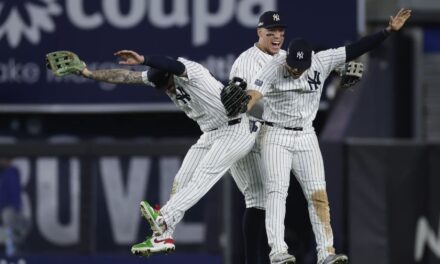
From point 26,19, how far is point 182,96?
749 cm

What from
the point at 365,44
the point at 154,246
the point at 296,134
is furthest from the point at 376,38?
the point at 154,246

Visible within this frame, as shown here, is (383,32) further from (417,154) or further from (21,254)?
(21,254)

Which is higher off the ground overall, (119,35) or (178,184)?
(119,35)

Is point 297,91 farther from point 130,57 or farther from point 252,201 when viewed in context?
point 130,57

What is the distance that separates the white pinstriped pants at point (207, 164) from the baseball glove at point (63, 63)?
1.14 meters

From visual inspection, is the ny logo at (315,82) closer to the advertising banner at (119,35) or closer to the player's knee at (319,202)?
the player's knee at (319,202)

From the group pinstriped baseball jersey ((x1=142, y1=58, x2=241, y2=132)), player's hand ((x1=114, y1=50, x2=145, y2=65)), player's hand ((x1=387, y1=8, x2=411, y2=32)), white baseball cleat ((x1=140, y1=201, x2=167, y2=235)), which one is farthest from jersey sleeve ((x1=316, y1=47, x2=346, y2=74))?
white baseball cleat ((x1=140, y1=201, x2=167, y2=235))

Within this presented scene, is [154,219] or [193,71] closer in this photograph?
[154,219]

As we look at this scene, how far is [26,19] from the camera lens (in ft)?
60.5

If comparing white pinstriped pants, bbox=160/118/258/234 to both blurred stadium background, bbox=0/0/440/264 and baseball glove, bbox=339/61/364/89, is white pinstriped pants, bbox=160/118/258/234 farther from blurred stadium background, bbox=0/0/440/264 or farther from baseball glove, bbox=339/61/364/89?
blurred stadium background, bbox=0/0/440/264

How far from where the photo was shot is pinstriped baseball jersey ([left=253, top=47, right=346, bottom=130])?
11.4 meters

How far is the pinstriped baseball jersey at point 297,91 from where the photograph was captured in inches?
448

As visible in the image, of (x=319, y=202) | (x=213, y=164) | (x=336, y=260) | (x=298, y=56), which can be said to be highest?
(x=298, y=56)

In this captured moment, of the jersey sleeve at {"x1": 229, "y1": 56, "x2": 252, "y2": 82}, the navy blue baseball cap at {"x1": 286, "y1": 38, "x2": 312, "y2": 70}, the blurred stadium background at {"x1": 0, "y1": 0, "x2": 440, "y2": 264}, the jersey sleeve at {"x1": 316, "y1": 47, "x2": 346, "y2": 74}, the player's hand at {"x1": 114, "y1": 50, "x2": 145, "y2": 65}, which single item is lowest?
the blurred stadium background at {"x1": 0, "y1": 0, "x2": 440, "y2": 264}
